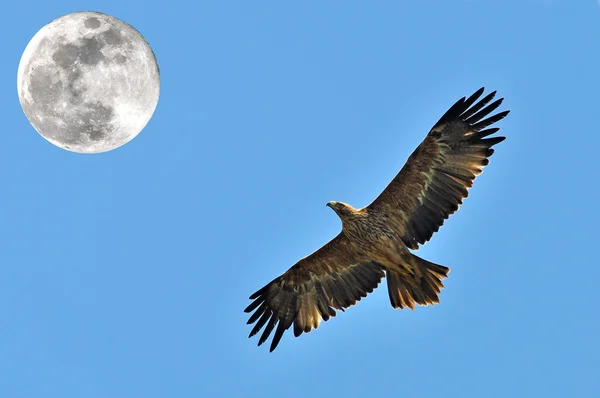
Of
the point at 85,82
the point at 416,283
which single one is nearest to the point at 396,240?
the point at 416,283

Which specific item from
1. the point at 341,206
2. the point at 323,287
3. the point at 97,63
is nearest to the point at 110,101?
the point at 97,63

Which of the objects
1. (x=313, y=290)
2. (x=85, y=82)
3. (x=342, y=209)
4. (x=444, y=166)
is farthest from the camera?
(x=313, y=290)

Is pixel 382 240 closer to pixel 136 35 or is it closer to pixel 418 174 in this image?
pixel 418 174

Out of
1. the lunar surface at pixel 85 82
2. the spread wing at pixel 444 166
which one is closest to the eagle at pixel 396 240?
the spread wing at pixel 444 166

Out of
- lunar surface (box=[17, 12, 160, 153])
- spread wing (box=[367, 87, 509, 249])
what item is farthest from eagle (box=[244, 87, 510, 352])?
lunar surface (box=[17, 12, 160, 153])

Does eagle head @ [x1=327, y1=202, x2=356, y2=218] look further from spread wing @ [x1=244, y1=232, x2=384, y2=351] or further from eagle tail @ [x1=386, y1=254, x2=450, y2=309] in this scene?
eagle tail @ [x1=386, y1=254, x2=450, y2=309]

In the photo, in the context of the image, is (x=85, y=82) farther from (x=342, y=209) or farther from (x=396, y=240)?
(x=396, y=240)

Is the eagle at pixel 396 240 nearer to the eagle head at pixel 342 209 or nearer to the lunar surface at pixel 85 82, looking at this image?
the eagle head at pixel 342 209
